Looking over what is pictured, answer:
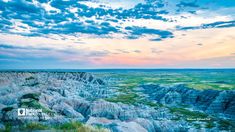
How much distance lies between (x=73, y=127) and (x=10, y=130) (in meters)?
3.19

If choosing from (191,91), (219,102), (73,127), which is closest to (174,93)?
(191,91)

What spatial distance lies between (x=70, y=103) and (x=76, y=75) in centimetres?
10691

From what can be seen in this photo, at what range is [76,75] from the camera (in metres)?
155

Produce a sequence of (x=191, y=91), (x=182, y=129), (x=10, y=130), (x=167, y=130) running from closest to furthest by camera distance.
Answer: (x=10, y=130) < (x=167, y=130) < (x=182, y=129) < (x=191, y=91)

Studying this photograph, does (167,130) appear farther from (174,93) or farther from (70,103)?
(174,93)

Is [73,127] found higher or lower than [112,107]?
higher

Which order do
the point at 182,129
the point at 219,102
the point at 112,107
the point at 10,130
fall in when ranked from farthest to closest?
the point at 219,102 < the point at 112,107 < the point at 182,129 < the point at 10,130

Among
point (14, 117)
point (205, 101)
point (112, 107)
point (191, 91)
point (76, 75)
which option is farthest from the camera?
point (76, 75)

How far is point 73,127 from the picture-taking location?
1443 cm

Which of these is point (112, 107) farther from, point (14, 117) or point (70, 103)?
point (14, 117)

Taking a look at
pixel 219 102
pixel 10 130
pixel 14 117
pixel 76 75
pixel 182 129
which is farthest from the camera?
pixel 76 75

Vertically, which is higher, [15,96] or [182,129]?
[15,96]

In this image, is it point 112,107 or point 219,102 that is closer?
point 112,107

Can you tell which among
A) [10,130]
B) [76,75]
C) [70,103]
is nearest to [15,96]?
[70,103]
